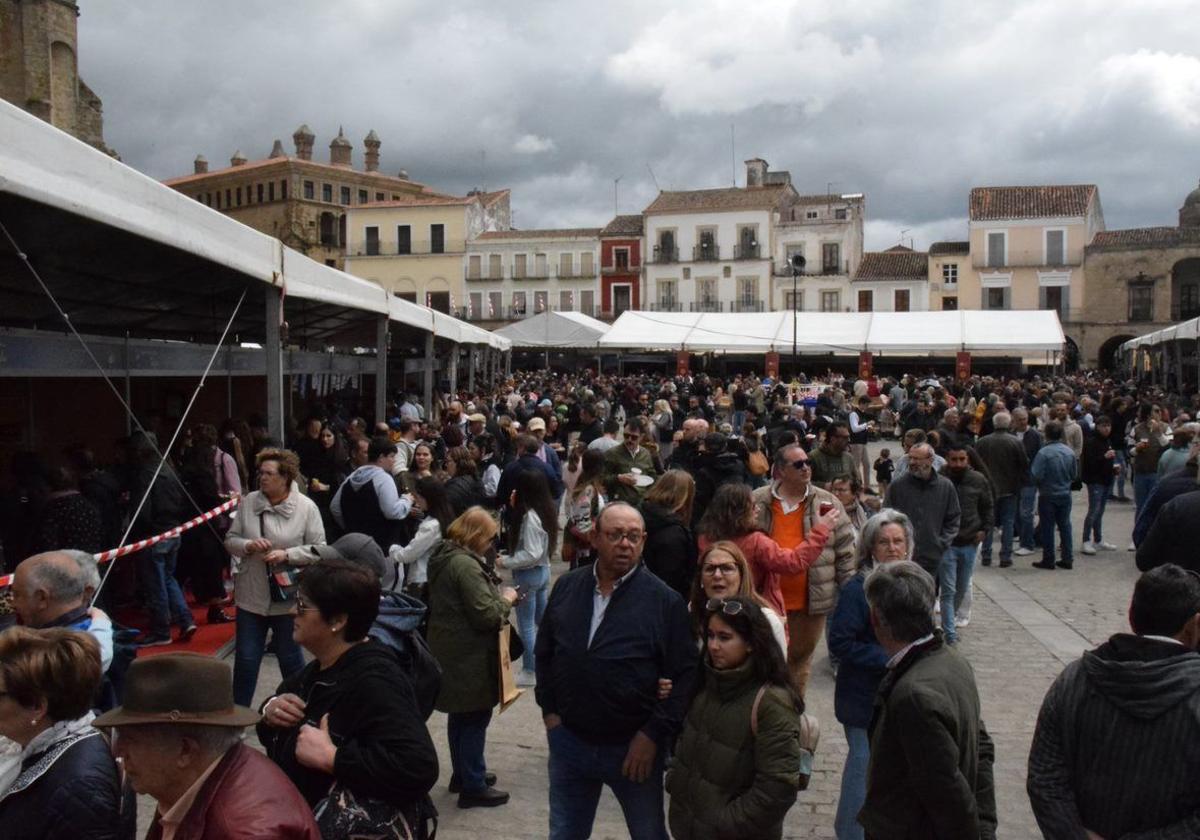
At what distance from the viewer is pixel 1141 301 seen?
47.3m

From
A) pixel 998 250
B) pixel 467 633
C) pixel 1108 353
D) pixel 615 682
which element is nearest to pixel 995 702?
pixel 467 633

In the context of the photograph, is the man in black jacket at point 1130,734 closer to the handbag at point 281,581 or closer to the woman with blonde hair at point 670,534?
the woman with blonde hair at point 670,534

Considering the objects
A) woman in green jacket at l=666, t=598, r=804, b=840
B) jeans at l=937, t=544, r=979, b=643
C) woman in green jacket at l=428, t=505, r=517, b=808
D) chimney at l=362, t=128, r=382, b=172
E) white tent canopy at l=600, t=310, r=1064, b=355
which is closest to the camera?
woman in green jacket at l=666, t=598, r=804, b=840

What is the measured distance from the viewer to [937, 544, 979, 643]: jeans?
689 cm

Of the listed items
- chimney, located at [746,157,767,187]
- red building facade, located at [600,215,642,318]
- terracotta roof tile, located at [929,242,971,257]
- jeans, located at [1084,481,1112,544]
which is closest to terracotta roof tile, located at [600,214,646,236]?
red building facade, located at [600,215,642,318]

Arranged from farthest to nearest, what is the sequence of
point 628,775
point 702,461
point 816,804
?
point 702,461, point 816,804, point 628,775

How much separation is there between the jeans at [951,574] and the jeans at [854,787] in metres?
3.29

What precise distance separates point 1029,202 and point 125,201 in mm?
51712

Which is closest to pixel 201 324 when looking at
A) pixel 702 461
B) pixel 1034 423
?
pixel 702 461

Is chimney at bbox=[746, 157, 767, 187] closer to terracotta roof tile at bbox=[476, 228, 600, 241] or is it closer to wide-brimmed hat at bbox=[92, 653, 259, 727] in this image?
terracotta roof tile at bbox=[476, 228, 600, 241]

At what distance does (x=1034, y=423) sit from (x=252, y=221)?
190 ft

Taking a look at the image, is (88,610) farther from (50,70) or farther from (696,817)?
(50,70)

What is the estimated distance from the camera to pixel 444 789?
460cm

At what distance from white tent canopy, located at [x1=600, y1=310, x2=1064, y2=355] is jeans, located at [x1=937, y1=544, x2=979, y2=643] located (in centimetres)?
2216
